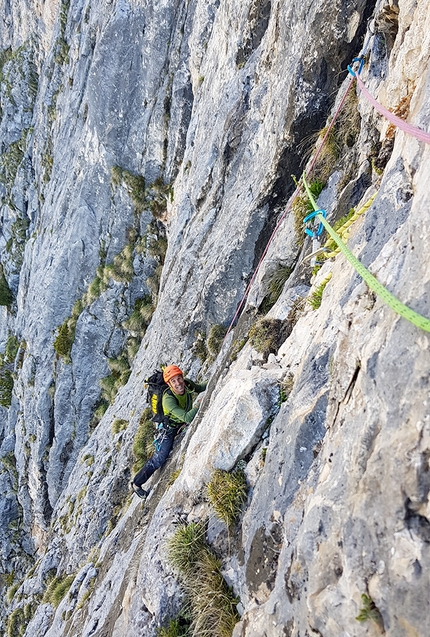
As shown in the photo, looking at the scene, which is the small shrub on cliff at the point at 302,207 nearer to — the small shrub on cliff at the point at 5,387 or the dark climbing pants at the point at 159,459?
the dark climbing pants at the point at 159,459

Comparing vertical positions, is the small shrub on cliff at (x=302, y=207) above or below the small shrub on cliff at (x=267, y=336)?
above

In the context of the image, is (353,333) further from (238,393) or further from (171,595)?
(171,595)

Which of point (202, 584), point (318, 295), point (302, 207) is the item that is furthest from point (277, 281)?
point (202, 584)

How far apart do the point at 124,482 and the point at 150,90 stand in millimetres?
17210

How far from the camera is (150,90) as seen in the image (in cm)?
1862

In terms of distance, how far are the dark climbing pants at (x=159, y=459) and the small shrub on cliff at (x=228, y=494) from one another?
3613mm

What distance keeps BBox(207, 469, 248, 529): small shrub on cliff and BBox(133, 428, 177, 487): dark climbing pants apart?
11.9 ft

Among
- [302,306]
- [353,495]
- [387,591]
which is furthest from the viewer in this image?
[302,306]

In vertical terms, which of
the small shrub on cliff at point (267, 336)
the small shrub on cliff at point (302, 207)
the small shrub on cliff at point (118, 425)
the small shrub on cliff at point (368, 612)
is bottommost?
the small shrub on cliff at point (118, 425)

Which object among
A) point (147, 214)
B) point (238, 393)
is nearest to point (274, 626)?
point (238, 393)

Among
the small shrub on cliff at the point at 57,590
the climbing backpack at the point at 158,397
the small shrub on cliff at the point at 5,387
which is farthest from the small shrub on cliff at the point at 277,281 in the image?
the small shrub on cliff at the point at 5,387

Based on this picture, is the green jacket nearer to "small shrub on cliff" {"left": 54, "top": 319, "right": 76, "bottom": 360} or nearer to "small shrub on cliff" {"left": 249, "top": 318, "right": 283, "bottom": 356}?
"small shrub on cliff" {"left": 249, "top": 318, "right": 283, "bottom": 356}

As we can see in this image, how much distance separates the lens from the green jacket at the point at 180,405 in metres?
8.75

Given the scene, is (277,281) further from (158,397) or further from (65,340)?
(65,340)
